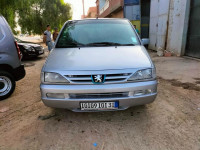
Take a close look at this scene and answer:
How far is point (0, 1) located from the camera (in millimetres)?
10031

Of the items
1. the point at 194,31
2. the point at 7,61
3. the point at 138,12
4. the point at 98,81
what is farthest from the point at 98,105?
the point at 138,12

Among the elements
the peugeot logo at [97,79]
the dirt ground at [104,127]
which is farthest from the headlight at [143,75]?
the dirt ground at [104,127]

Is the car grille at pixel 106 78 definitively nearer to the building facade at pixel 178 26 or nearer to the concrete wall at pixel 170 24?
the building facade at pixel 178 26

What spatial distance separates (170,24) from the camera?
8.27 metres

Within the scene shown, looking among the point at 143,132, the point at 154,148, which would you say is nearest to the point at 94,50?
the point at 143,132

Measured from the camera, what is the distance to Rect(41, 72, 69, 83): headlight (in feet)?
7.54

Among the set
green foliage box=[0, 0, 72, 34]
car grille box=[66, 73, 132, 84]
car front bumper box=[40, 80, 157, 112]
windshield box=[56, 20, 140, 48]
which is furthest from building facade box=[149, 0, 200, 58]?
green foliage box=[0, 0, 72, 34]

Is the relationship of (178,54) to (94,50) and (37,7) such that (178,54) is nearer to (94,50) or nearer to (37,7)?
(94,50)

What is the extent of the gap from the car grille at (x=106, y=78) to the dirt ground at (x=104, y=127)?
74 cm

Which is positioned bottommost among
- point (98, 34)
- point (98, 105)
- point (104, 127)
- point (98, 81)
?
point (104, 127)

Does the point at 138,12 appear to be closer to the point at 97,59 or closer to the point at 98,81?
the point at 97,59

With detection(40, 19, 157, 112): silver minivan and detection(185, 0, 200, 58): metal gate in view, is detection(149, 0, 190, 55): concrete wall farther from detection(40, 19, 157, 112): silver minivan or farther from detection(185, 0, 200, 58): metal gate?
detection(40, 19, 157, 112): silver minivan

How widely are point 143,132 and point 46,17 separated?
19610mm

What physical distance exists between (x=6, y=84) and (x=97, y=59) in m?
2.46
